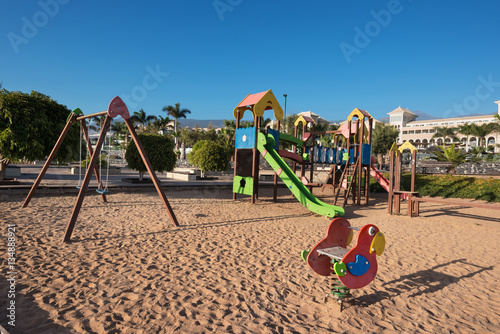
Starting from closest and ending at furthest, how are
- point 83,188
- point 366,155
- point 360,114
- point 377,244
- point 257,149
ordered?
point 377,244, point 83,188, point 257,149, point 360,114, point 366,155

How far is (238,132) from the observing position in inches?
521

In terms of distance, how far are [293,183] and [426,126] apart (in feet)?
282

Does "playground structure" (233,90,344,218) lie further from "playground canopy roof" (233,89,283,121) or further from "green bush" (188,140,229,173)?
"green bush" (188,140,229,173)

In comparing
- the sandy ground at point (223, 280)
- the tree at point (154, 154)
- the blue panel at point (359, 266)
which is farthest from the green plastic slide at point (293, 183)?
the tree at point (154, 154)

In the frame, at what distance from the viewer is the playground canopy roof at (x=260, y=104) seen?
1245 cm

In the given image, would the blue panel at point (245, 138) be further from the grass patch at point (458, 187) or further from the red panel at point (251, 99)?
the grass patch at point (458, 187)

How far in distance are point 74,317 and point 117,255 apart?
214 cm

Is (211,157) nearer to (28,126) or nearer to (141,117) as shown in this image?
(28,126)

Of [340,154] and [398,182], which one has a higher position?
[340,154]

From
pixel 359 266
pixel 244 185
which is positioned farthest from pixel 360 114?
pixel 359 266

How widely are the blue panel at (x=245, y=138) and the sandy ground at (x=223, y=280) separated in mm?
4557

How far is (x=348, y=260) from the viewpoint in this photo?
3.72 m

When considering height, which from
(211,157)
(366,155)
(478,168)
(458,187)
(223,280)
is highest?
(478,168)

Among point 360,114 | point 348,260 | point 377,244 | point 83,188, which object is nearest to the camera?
point 348,260
